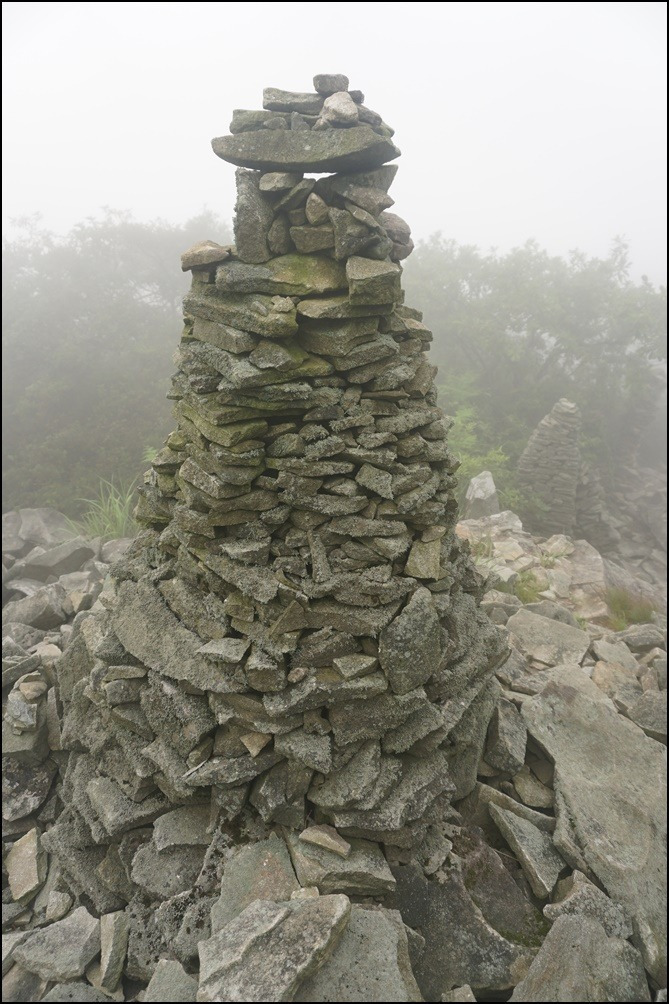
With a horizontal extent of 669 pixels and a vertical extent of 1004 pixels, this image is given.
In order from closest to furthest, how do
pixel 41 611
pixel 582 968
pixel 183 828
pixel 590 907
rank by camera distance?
pixel 582 968, pixel 590 907, pixel 183 828, pixel 41 611

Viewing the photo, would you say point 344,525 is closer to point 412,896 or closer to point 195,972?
point 412,896

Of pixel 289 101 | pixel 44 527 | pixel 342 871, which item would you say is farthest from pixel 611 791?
pixel 44 527

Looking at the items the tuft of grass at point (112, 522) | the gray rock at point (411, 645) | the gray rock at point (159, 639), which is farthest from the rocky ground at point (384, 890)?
the tuft of grass at point (112, 522)

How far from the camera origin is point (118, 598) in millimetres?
5258

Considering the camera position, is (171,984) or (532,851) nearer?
(171,984)

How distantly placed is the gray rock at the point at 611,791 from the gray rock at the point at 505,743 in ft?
0.62

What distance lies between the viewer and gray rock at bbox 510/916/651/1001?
3725 millimetres

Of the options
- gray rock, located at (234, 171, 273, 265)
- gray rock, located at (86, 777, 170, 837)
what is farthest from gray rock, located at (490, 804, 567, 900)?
gray rock, located at (234, 171, 273, 265)

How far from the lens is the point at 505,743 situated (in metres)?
5.30

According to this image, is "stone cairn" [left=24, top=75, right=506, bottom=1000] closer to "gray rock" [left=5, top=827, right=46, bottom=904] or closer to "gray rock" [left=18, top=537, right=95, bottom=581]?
"gray rock" [left=5, top=827, right=46, bottom=904]

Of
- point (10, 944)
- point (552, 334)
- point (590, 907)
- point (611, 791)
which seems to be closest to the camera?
point (590, 907)

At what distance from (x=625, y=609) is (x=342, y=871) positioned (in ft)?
25.9

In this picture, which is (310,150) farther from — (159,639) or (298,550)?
(159,639)

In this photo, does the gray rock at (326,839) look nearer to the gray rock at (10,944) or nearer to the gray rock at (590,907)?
the gray rock at (590,907)
